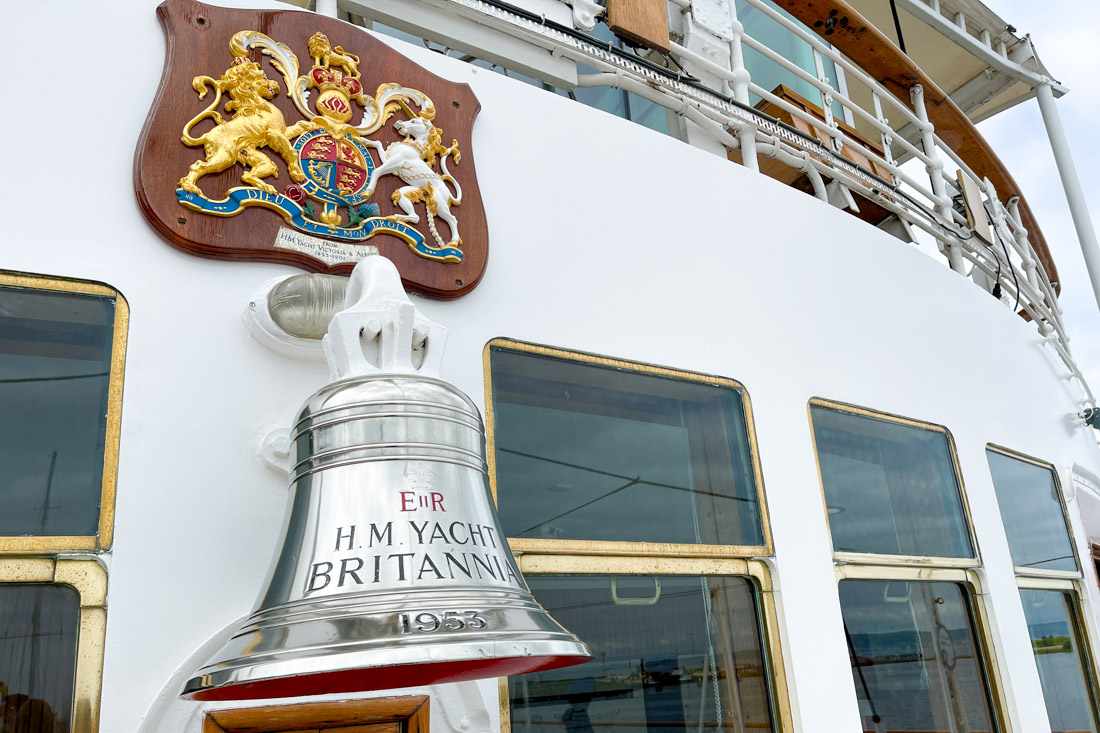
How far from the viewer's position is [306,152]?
1.58 m

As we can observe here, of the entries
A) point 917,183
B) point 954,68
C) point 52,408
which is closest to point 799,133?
point 917,183

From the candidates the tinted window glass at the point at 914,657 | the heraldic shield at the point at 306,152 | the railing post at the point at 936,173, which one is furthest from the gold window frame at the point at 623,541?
the railing post at the point at 936,173

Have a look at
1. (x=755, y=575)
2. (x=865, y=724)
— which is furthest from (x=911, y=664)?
(x=755, y=575)

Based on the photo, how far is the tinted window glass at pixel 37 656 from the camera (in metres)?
1.13

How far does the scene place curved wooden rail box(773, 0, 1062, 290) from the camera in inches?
130

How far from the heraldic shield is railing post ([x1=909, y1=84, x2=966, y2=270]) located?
2313 millimetres

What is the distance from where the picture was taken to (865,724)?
207 cm

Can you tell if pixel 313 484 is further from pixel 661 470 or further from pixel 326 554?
pixel 661 470

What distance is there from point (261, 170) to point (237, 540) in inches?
24.9

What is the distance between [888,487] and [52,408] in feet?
6.72

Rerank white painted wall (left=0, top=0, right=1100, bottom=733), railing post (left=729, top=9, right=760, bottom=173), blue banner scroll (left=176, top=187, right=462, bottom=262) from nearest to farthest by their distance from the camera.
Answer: white painted wall (left=0, top=0, right=1100, bottom=733), blue banner scroll (left=176, top=187, right=462, bottom=262), railing post (left=729, top=9, right=760, bottom=173)

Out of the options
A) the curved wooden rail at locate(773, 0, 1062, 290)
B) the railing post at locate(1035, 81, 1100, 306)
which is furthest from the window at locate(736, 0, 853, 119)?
the railing post at locate(1035, 81, 1100, 306)

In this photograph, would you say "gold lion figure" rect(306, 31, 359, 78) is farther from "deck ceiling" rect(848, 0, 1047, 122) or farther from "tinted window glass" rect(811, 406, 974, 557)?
"deck ceiling" rect(848, 0, 1047, 122)

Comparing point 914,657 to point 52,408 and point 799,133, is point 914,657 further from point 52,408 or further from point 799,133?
point 52,408
